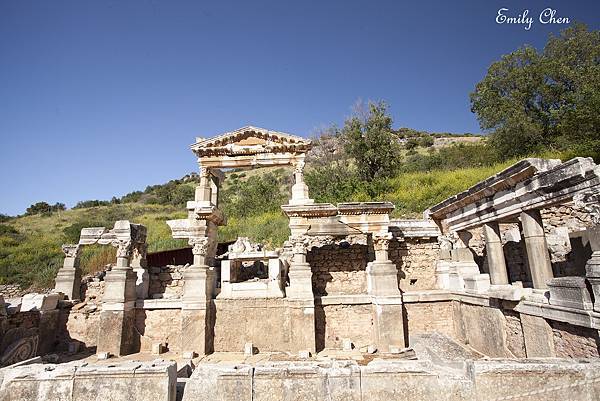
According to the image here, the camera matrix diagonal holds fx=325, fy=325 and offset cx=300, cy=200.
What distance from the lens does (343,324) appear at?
10195 mm

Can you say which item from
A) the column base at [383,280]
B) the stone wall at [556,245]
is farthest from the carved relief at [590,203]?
the column base at [383,280]

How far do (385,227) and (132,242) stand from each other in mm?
8266

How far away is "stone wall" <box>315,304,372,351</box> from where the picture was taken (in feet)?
33.0

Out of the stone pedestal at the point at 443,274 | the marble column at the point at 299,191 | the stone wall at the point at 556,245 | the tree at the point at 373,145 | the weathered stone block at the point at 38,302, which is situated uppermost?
the tree at the point at 373,145

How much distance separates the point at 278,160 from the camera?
1175 centimetres

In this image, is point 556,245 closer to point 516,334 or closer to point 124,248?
point 516,334

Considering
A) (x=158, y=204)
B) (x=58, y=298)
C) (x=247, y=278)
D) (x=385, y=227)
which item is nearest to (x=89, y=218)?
(x=158, y=204)

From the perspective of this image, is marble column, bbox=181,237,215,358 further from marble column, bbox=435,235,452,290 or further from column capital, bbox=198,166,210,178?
marble column, bbox=435,235,452,290

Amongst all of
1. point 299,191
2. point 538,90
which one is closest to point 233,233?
point 299,191

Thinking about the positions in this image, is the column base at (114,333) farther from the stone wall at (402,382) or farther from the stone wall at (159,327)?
the stone wall at (402,382)

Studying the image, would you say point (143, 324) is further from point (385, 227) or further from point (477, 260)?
point (477, 260)

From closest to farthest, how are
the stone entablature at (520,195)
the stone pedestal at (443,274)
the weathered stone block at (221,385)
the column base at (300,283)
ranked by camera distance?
1. the weathered stone block at (221,385)
2. the stone entablature at (520,195)
3. the column base at (300,283)
4. the stone pedestal at (443,274)

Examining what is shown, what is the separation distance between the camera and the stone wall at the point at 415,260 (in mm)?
11398

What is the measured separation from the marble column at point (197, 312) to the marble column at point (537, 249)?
28.1 ft
